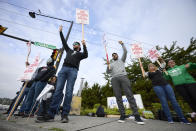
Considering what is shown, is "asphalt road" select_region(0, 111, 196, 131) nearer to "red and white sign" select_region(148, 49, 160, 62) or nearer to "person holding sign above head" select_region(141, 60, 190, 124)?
"person holding sign above head" select_region(141, 60, 190, 124)

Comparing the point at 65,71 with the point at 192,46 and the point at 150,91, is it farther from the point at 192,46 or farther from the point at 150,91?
the point at 192,46

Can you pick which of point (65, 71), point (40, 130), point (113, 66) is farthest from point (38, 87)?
point (113, 66)

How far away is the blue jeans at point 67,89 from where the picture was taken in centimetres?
233

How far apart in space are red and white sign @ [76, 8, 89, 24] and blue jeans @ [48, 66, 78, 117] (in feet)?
7.70

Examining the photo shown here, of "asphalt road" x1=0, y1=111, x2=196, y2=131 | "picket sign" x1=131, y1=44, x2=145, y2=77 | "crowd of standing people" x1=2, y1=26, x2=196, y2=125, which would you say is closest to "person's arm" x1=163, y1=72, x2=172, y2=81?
"crowd of standing people" x1=2, y1=26, x2=196, y2=125

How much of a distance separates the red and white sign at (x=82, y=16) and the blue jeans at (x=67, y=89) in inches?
92.4

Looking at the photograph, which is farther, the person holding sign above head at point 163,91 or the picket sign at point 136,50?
the picket sign at point 136,50

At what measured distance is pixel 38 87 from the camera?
10.5 ft

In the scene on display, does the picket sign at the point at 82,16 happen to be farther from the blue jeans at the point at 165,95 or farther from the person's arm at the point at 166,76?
the blue jeans at the point at 165,95

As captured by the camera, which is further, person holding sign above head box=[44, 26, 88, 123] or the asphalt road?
person holding sign above head box=[44, 26, 88, 123]

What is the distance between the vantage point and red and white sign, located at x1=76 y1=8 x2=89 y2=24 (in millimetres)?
4060

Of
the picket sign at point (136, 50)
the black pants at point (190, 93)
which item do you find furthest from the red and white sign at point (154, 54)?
the black pants at point (190, 93)

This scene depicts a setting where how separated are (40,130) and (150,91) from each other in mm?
8617

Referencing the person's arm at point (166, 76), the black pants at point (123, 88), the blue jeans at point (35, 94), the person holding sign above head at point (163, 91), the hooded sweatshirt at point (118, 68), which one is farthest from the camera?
the person's arm at point (166, 76)
